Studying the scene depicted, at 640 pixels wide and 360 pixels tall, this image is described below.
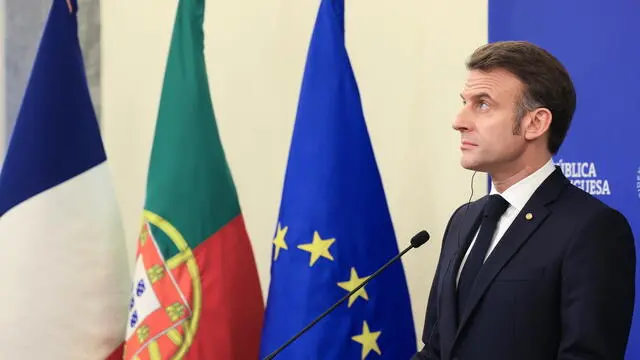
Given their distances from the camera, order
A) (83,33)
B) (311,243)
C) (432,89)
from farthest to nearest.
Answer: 1. (83,33)
2. (432,89)
3. (311,243)

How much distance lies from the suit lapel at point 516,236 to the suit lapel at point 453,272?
28mm

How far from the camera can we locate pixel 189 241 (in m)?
2.35

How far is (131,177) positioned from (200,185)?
82 centimetres

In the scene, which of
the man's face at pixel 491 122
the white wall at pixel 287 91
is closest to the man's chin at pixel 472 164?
the man's face at pixel 491 122

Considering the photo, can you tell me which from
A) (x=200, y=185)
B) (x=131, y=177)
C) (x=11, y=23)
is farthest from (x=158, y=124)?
(x=11, y=23)

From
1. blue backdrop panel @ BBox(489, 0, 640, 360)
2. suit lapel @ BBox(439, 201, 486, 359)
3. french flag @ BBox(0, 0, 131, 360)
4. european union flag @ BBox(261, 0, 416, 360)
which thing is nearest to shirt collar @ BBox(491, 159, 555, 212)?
suit lapel @ BBox(439, 201, 486, 359)

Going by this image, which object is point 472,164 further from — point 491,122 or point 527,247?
point 527,247

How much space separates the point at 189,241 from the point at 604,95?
113cm

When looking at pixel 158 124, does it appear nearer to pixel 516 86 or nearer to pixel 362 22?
pixel 362 22

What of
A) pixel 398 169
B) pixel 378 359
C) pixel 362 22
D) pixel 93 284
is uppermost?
pixel 362 22

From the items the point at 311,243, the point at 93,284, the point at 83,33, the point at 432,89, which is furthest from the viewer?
the point at 83,33

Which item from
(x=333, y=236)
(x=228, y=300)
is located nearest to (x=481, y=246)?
(x=333, y=236)

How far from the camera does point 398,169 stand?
2.75 meters

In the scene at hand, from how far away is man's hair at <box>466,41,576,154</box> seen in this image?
1.60 m
